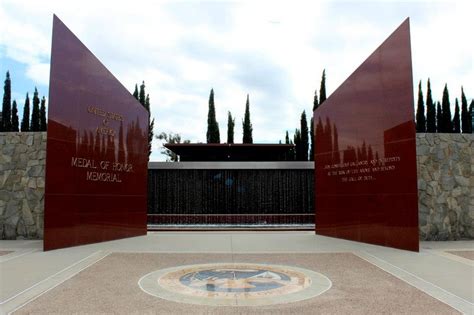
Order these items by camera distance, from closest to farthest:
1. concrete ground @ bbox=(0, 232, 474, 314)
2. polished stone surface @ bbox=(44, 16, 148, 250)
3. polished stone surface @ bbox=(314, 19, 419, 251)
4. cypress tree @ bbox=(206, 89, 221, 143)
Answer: concrete ground @ bbox=(0, 232, 474, 314), polished stone surface @ bbox=(314, 19, 419, 251), polished stone surface @ bbox=(44, 16, 148, 250), cypress tree @ bbox=(206, 89, 221, 143)

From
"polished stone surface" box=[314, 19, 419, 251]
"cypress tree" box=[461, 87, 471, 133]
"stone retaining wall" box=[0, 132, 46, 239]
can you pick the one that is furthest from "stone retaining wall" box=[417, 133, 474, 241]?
"cypress tree" box=[461, 87, 471, 133]

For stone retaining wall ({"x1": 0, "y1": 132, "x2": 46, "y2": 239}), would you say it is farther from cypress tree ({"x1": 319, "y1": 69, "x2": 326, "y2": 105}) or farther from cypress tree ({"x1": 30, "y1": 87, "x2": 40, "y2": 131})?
cypress tree ({"x1": 319, "y1": 69, "x2": 326, "y2": 105})

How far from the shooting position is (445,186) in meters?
12.2

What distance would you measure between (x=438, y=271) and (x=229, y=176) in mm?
14828

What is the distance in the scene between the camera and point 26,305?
17.7ft

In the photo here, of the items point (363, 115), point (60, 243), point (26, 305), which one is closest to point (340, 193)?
point (363, 115)

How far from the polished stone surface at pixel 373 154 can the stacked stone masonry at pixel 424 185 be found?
170 centimetres

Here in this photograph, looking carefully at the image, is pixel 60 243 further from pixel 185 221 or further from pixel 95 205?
pixel 185 221

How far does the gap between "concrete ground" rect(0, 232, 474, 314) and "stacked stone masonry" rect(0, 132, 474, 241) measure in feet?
2.22

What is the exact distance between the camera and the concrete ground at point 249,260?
562 centimetres

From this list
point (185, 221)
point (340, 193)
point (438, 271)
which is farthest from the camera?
Answer: point (185, 221)

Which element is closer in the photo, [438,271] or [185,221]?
[438,271]

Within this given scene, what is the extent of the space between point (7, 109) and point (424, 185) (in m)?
35.4

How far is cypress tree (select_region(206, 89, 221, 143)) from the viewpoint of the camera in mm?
39188
